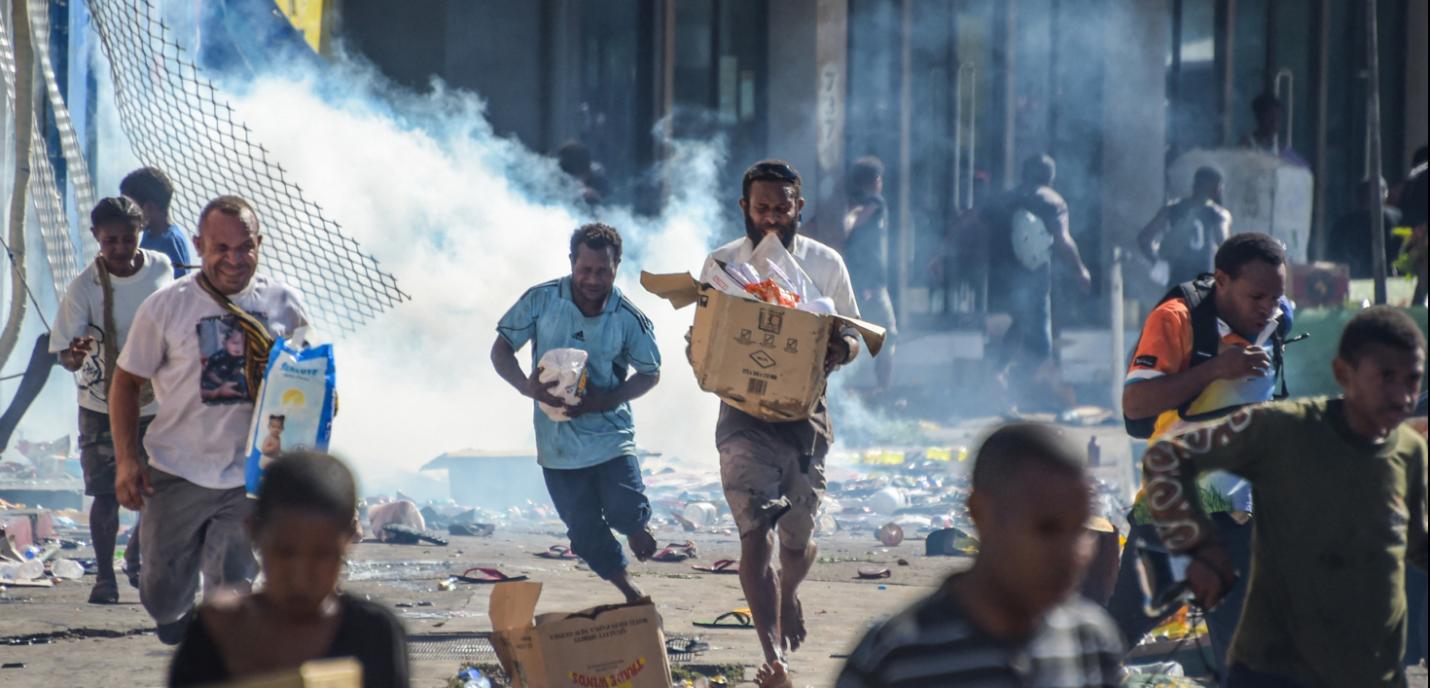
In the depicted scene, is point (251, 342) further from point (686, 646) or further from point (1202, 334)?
point (1202, 334)

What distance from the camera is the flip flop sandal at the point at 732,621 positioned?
7215mm

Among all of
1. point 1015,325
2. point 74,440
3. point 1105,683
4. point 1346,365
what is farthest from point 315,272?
point 1105,683

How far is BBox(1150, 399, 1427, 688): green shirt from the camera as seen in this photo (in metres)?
3.90

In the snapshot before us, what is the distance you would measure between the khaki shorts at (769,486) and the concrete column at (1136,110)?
877 cm

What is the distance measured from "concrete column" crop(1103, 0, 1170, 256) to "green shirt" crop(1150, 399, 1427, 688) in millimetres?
10755

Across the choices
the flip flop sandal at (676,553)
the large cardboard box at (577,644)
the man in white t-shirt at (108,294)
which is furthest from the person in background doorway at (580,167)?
the large cardboard box at (577,644)

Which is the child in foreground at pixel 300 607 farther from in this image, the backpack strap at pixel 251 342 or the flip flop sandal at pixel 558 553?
the flip flop sandal at pixel 558 553

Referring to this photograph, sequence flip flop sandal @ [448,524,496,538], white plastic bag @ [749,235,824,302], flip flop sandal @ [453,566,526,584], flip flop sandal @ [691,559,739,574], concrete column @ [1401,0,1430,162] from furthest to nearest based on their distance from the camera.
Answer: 1. concrete column @ [1401,0,1430,162]
2. flip flop sandal @ [448,524,496,538]
3. flip flop sandal @ [691,559,739,574]
4. flip flop sandal @ [453,566,526,584]
5. white plastic bag @ [749,235,824,302]

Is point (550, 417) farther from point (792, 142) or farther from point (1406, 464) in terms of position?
point (792, 142)

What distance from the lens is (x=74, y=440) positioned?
38.0 ft

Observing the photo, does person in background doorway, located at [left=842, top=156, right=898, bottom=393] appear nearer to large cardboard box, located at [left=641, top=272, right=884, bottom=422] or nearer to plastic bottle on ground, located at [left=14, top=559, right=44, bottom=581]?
plastic bottle on ground, located at [left=14, top=559, right=44, bottom=581]

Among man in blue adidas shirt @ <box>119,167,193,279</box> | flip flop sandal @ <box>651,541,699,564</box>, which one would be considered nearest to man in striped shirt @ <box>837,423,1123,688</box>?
man in blue adidas shirt @ <box>119,167,193,279</box>

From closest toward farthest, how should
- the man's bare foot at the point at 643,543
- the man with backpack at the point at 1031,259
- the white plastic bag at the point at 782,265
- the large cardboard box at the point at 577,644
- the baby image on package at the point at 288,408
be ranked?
the large cardboard box at the point at 577,644 → the baby image on package at the point at 288,408 → the white plastic bag at the point at 782,265 → the man's bare foot at the point at 643,543 → the man with backpack at the point at 1031,259

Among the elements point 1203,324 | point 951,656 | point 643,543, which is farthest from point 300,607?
point 643,543
